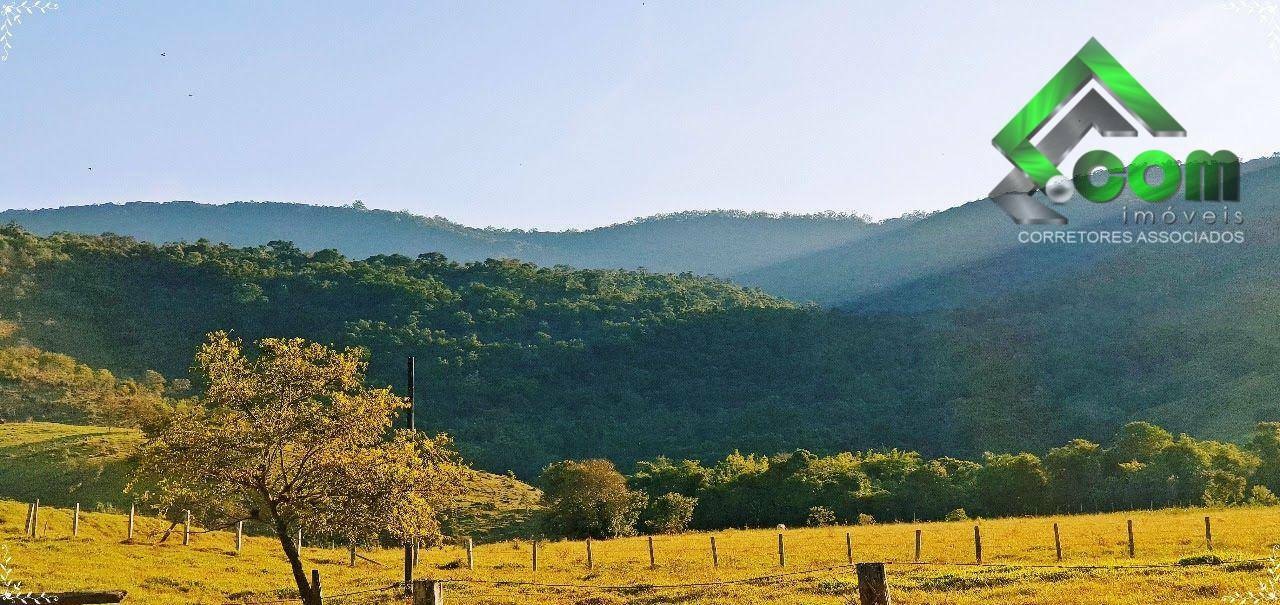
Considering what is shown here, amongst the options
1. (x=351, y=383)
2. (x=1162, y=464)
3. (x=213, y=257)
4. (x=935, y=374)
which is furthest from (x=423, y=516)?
(x=213, y=257)

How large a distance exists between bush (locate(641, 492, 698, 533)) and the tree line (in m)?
0.09

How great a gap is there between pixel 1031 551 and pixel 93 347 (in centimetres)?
11992

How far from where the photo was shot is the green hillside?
2785 inches

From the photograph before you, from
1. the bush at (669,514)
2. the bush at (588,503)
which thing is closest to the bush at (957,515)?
the bush at (669,514)

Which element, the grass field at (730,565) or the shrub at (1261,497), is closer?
the grass field at (730,565)

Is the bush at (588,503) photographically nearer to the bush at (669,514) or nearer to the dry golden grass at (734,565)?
the bush at (669,514)

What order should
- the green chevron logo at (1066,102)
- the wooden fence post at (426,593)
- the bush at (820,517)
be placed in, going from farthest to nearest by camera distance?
the bush at (820,517), the green chevron logo at (1066,102), the wooden fence post at (426,593)

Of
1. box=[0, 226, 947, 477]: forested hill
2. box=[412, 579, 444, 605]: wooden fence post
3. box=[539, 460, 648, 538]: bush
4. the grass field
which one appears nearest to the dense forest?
box=[0, 226, 947, 477]: forested hill

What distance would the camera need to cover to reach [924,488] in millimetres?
76438

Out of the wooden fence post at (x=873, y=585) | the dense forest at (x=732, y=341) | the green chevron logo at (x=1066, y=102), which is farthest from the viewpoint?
the dense forest at (x=732, y=341)

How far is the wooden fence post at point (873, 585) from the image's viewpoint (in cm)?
1442

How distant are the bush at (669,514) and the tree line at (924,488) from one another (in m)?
0.09

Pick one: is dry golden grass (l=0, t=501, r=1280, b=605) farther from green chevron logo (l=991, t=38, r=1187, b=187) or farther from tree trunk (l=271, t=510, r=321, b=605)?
green chevron logo (l=991, t=38, r=1187, b=187)

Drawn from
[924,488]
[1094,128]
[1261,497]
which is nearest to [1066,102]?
[1094,128]
